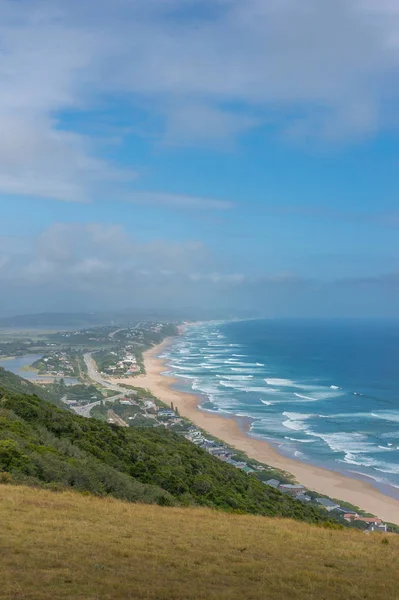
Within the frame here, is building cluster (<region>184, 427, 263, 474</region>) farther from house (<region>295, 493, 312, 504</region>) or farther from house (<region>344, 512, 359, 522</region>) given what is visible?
house (<region>344, 512, 359, 522</region>)

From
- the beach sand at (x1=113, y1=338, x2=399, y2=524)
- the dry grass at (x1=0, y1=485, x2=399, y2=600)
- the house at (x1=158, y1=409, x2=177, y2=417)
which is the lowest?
the beach sand at (x1=113, y1=338, x2=399, y2=524)

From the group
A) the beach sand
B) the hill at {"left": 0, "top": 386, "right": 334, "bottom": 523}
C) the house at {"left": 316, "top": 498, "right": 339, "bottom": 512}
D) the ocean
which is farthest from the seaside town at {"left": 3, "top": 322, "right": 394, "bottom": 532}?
the hill at {"left": 0, "top": 386, "right": 334, "bottom": 523}

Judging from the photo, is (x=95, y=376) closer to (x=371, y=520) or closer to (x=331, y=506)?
(x=331, y=506)

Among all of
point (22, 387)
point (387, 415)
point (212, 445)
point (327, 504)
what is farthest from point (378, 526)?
point (22, 387)

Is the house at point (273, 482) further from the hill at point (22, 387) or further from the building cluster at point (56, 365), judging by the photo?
the building cluster at point (56, 365)

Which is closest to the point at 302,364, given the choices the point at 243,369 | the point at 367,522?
the point at 243,369

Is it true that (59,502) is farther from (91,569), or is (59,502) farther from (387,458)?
(387,458)
